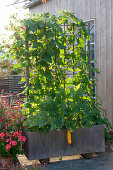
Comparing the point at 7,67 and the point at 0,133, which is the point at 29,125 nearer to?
the point at 0,133

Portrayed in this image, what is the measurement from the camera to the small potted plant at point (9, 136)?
3.72 metres

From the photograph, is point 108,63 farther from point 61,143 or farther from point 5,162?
point 5,162

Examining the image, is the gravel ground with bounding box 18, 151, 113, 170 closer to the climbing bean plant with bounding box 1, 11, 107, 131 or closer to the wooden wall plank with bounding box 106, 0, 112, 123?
the climbing bean plant with bounding box 1, 11, 107, 131

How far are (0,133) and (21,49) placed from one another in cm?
133

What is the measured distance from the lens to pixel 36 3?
7934 mm

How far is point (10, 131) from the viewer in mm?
3936

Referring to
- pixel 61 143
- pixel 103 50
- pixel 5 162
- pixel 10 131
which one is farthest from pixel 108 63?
pixel 5 162

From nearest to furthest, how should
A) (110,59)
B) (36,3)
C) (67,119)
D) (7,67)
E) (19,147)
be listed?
1. (19,147)
2. (67,119)
3. (110,59)
4. (36,3)
5. (7,67)

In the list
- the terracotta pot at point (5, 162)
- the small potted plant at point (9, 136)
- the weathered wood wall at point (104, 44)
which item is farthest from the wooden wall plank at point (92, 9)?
the terracotta pot at point (5, 162)

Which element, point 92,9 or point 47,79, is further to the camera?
point 92,9

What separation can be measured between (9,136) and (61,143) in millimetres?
861

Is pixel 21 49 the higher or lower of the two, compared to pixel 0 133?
higher

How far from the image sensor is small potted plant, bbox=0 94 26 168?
372 centimetres

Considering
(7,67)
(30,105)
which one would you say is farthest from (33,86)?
(7,67)
